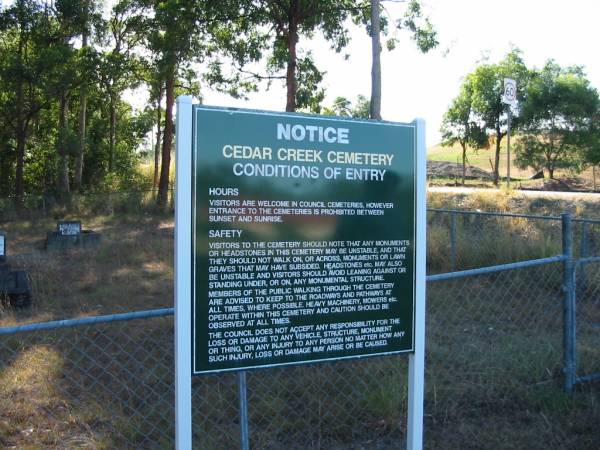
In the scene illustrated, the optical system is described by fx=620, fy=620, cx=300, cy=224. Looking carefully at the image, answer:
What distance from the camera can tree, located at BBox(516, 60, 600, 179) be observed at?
110ft

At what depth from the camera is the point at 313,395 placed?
5.09 metres

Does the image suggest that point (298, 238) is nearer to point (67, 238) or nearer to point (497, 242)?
point (497, 242)

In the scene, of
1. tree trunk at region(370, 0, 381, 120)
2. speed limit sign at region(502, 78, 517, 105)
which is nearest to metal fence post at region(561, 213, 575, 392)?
speed limit sign at region(502, 78, 517, 105)

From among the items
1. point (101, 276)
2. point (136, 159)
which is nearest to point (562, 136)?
point (136, 159)

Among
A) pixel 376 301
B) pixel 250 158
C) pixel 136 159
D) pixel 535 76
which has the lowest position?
pixel 376 301

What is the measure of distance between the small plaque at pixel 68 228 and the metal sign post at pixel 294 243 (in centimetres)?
1256

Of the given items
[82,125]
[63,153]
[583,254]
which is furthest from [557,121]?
[583,254]

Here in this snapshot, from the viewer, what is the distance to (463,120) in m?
40.4

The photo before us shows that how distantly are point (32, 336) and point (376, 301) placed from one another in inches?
192

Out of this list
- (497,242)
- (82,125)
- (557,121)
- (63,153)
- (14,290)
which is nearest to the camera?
(14,290)

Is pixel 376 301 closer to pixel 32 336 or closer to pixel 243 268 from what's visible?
pixel 243 268

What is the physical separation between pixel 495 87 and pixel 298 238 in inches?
1457

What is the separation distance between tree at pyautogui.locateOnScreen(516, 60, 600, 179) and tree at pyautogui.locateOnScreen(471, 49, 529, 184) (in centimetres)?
150

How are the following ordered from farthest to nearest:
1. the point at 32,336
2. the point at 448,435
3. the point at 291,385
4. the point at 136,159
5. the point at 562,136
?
the point at 136,159
the point at 562,136
the point at 32,336
the point at 291,385
the point at 448,435
